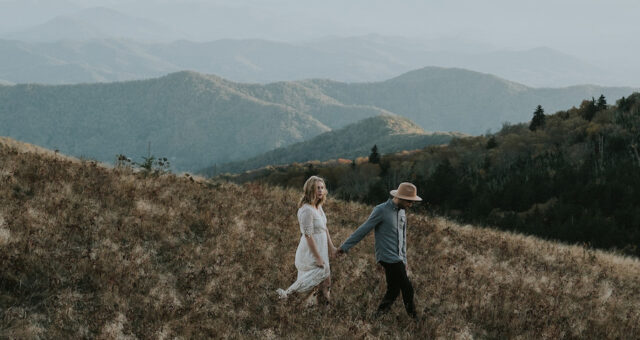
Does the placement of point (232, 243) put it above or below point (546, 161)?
above

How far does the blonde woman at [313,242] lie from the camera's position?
677 centimetres

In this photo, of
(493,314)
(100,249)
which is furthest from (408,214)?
(100,249)

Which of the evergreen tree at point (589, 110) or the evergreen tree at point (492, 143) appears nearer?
the evergreen tree at point (589, 110)

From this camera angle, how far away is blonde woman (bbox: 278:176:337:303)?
6.77 m

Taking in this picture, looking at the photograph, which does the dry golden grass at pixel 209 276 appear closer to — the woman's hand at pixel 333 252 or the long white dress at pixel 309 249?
the long white dress at pixel 309 249

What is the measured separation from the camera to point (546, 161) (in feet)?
269

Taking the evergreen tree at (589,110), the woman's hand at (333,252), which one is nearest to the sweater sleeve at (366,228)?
the woman's hand at (333,252)

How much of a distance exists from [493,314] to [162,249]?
221 inches

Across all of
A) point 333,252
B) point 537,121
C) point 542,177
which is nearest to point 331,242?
point 333,252

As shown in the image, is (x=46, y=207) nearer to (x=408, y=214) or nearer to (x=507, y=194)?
(x=408, y=214)

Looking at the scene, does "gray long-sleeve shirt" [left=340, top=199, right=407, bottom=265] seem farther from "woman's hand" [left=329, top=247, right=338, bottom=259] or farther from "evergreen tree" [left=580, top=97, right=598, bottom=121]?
"evergreen tree" [left=580, top=97, right=598, bottom=121]

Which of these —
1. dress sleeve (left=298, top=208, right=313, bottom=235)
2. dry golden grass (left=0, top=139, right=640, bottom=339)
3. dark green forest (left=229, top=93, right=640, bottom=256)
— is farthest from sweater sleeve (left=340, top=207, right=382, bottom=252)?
dark green forest (left=229, top=93, right=640, bottom=256)

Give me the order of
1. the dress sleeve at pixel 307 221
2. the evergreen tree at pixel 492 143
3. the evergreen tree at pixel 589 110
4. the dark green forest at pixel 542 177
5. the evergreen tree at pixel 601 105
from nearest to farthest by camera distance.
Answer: the dress sleeve at pixel 307 221, the dark green forest at pixel 542 177, the evergreen tree at pixel 589 110, the evergreen tree at pixel 601 105, the evergreen tree at pixel 492 143

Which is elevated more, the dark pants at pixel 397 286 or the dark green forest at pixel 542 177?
the dark pants at pixel 397 286
